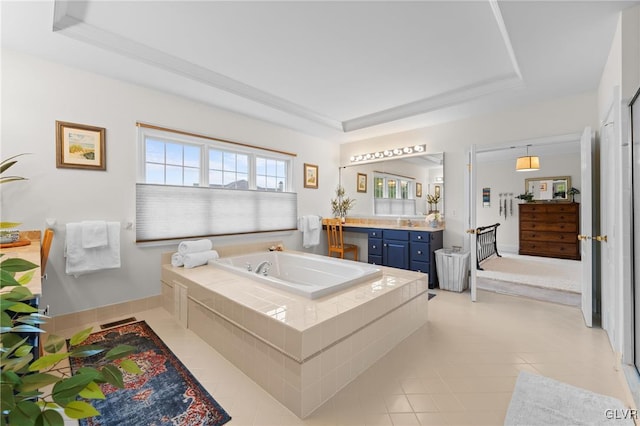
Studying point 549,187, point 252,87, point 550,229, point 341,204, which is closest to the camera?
point 252,87

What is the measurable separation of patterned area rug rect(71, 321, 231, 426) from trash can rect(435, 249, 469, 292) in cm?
323

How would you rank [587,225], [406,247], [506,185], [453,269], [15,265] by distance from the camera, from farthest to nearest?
[506,185] → [406,247] → [453,269] → [587,225] → [15,265]

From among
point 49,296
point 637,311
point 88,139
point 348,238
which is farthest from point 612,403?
point 88,139

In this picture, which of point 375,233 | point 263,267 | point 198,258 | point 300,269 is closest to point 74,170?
point 198,258

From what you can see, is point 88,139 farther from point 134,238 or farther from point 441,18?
point 441,18

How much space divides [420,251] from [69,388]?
4.06 m

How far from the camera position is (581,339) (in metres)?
2.53

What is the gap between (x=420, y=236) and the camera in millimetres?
4125

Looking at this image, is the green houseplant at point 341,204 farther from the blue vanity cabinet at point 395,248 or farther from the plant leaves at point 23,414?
the plant leaves at point 23,414

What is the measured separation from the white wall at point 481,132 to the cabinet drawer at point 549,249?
3.57 metres

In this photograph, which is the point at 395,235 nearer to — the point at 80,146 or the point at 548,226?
the point at 80,146

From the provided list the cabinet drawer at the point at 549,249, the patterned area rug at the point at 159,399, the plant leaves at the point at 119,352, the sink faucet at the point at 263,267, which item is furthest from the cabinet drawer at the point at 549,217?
the plant leaves at the point at 119,352

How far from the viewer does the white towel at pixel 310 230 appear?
189 inches

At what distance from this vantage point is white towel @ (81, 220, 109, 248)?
2.71 meters
